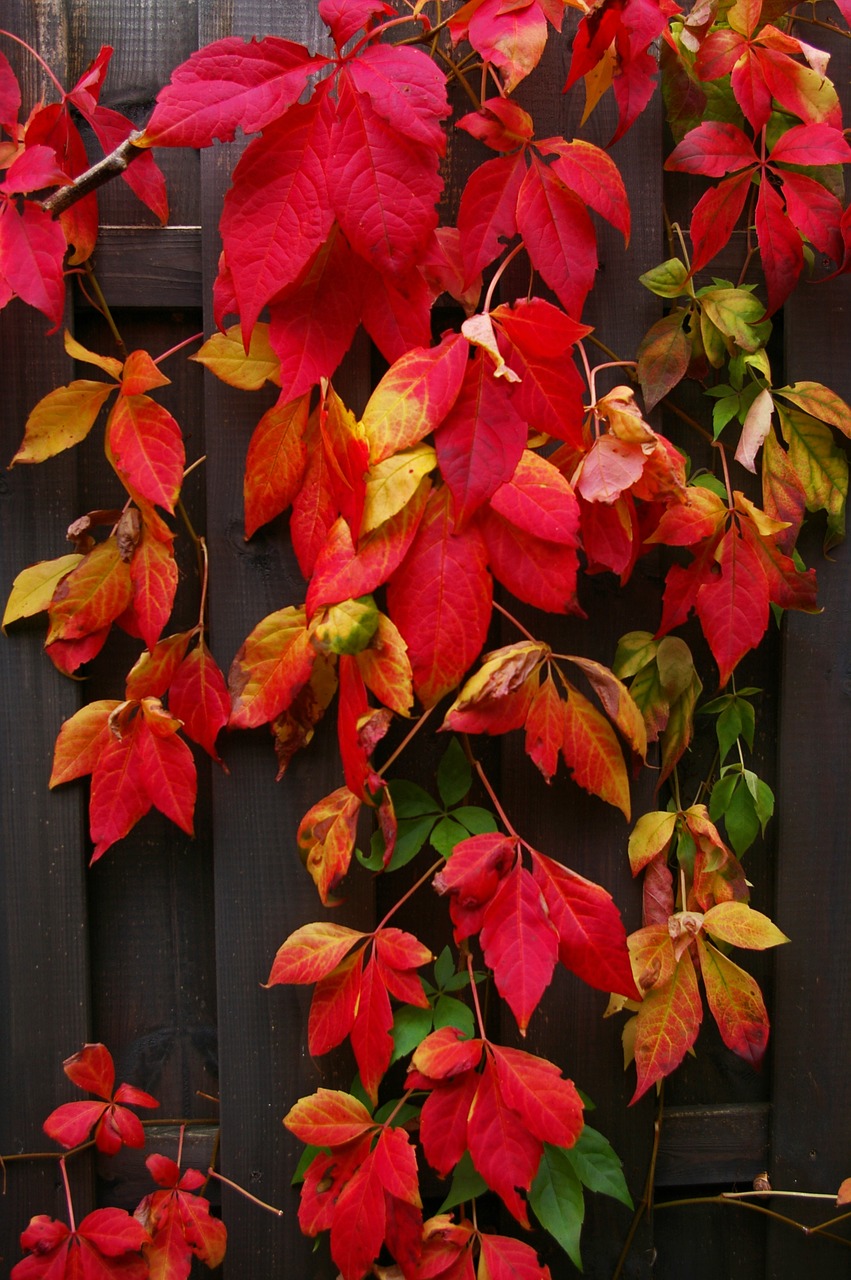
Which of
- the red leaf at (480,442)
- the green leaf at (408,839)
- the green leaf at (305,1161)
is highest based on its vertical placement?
the red leaf at (480,442)

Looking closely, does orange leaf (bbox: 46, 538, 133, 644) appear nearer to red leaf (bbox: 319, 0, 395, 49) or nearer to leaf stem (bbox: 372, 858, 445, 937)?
leaf stem (bbox: 372, 858, 445, 937)

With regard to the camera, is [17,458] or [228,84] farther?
[17,458]

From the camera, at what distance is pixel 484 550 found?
87cm

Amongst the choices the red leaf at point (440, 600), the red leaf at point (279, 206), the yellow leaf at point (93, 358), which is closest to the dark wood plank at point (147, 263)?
the yellow leaf at point (93, 358)

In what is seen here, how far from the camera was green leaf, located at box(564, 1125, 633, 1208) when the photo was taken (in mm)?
997

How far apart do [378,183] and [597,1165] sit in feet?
3.42

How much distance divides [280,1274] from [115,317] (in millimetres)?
1141

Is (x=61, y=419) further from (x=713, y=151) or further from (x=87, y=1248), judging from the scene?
(x=87, y=1248)

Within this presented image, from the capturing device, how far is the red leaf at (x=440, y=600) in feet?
2.80

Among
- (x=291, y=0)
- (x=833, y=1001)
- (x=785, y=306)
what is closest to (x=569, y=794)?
(x=833, y=1001)

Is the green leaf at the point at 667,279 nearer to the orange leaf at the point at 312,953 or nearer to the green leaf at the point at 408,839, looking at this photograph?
the green leaf at the point at 408,839

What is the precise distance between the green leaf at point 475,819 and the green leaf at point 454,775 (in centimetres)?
1

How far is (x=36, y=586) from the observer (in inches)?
39.9

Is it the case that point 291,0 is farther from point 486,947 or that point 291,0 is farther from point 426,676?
point 486,947
